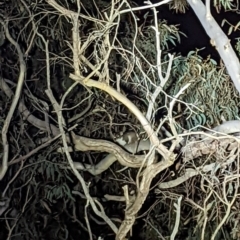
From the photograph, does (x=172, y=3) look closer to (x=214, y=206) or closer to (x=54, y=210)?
(x=214, y=206)

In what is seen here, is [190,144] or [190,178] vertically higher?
[190,144]

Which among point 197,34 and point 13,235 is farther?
point 197,34

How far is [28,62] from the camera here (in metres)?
3.27

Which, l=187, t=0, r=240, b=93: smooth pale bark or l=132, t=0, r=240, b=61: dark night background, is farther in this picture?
l=132, t=0, r=240, b=61: dark night background

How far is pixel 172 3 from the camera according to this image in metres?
2.95

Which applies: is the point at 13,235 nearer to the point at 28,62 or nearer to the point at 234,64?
the point at 28,62

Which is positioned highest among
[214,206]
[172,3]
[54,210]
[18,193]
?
[172,3]

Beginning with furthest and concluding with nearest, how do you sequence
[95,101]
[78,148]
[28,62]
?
[28,62] < [95,101] < [78,148]

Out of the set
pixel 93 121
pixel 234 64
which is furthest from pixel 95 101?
pixel 234 64

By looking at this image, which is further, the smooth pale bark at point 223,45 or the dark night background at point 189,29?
the dark night background at point 189,29

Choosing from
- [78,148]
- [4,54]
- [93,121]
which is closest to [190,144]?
[78,148]

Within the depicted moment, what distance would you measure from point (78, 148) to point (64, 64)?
21.2 inches

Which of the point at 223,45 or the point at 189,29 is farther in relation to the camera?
the point at 189,29

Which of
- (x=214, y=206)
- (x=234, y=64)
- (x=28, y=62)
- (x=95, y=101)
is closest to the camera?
(x=234, y=64)
